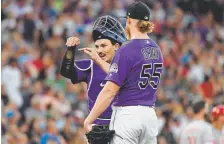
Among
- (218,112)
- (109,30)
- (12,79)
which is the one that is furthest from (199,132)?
(12,79)

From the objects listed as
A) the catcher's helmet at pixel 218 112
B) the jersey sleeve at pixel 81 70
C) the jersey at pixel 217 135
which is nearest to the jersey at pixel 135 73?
the jersey sleeve at pixel 81 70

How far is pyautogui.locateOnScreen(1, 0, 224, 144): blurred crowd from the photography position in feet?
53.4

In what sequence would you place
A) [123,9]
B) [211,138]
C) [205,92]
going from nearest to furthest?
1. [211,138]
2. [205,92]
3. [123,9]

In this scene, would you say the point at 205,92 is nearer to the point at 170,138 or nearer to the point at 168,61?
the point at 168,61

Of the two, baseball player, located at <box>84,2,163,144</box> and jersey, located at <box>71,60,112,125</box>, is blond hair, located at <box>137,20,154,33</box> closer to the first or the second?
baseball player, located at <box>84,2,163,144</box>

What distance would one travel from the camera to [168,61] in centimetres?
2141

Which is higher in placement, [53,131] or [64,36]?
[64,36]

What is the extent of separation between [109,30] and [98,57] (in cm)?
38

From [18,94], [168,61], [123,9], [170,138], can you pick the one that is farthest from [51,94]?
[123,9]

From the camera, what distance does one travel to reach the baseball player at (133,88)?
7.92m

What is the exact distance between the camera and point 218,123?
1067 cm

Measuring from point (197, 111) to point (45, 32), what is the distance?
10442 millimetres

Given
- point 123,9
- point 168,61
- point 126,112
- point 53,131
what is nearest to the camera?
point 126,112

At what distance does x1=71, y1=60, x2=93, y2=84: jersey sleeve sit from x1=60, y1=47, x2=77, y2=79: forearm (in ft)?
0.14
